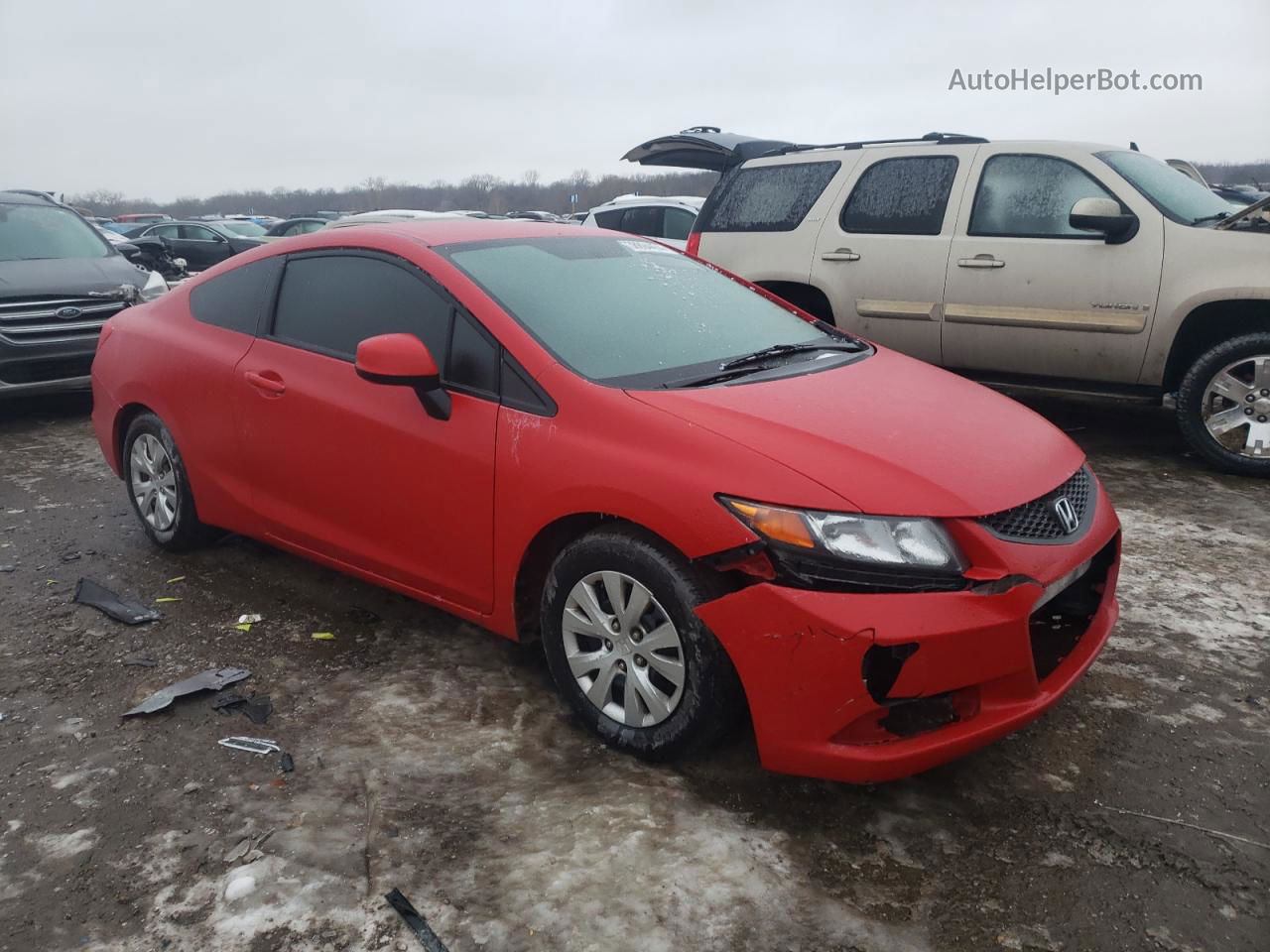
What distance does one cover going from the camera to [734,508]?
8.25 ft

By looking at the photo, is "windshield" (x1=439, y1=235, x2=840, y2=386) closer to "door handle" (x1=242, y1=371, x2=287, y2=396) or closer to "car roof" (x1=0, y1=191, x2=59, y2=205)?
"door handle" (x1=242, y1=371, x2=287, y2=396)

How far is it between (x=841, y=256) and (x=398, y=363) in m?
4.29

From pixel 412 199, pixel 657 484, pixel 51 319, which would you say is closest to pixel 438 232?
pixel 657 484

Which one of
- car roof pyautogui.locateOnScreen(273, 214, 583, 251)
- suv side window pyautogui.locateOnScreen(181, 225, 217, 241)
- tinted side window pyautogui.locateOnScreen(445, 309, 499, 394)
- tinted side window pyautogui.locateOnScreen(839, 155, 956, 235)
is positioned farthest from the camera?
suv side window pyautogui.locateOnScreen(181, 225, 217, 241)

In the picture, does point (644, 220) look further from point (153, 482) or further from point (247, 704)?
point (247, 704)

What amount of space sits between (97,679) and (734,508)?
2.37 meters

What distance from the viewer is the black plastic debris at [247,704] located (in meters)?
3.20

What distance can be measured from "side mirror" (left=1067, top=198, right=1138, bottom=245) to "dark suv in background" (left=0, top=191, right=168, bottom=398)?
6.75 m

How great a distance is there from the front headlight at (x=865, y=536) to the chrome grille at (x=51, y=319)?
676cm

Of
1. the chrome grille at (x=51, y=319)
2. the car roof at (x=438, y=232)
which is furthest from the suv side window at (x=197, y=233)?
the car roof at (x=438, y=232)

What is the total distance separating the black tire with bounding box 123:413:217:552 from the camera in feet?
14.3

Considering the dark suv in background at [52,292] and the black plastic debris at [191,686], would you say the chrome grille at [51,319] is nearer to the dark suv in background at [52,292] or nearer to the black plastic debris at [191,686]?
the dark suv in background at [52,292]

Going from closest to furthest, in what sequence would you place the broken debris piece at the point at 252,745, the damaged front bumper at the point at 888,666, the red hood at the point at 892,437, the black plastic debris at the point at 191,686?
the damaged front bumper at the point at 888,666 → the red hood at the point at 892,437 → the broken debris piece at the point at 252,745 → the black plastic debris at the point at 191,686

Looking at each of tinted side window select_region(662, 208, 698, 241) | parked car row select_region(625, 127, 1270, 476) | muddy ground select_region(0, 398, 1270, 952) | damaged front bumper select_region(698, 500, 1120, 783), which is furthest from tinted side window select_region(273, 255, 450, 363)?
tinted side window select_region(662, 208, 698, 241)
